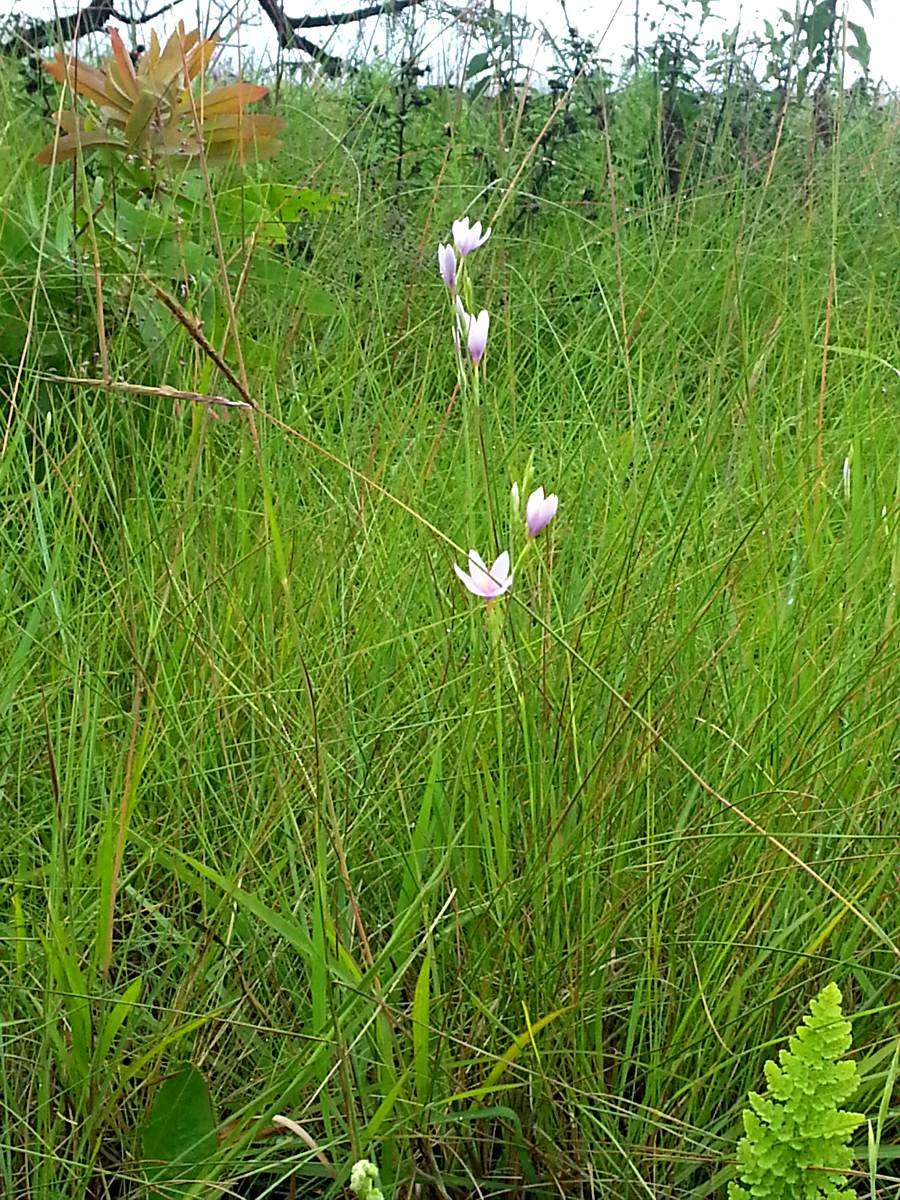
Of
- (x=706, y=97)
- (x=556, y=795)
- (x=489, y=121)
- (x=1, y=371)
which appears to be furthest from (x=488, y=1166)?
(x=706, y=97)

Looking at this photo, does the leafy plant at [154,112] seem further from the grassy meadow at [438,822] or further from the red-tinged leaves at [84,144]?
the grassy meadow at [438,822]

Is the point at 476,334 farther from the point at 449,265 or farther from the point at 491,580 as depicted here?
the point at 491,580

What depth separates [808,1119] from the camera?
77cm

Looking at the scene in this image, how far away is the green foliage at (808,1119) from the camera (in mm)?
760

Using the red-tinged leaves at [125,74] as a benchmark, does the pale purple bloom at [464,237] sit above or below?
below

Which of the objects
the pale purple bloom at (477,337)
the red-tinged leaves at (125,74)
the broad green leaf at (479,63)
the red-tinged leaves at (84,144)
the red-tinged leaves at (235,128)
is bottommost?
the pale purple bloom at (477,337)

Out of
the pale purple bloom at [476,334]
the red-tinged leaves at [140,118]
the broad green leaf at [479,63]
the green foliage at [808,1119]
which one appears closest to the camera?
the green foliage at [808,1119]

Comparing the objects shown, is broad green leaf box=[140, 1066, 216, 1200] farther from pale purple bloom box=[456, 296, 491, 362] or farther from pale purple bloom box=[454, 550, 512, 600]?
pale purple bloom box=[456, 296, 491, 362]

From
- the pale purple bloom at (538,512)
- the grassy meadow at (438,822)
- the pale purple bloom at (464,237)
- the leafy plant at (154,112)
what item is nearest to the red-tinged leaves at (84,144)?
the leafy plant at (154,112)

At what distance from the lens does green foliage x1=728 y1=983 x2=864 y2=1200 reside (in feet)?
2.49

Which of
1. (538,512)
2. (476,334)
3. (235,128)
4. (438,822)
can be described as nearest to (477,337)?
(476,334)

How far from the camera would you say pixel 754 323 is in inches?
93.3

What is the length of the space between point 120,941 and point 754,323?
5.90 feet

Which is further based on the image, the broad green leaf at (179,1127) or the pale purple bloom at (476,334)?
the pale purple bloom at (476,334)
